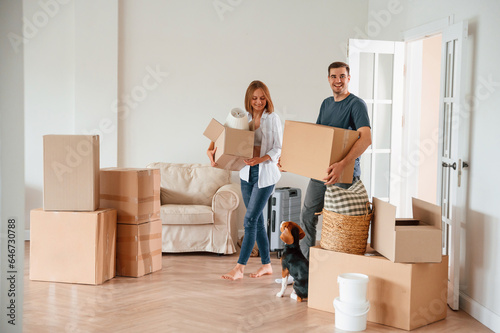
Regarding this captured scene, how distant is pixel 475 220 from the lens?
345cm

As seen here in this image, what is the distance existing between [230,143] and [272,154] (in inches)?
15.1

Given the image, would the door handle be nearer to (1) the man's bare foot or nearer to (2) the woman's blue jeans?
(2) the woman's blue jeans

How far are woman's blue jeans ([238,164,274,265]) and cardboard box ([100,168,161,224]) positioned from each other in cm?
76

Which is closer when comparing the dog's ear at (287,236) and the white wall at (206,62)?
the dog's ear at (287,236)

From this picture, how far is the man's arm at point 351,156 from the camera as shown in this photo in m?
3.25

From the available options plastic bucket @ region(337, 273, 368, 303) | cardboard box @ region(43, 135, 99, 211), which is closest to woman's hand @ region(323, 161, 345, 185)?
plastic bucket @ region(337, 273, 368, 303)

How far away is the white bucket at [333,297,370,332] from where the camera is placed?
3.11 meters

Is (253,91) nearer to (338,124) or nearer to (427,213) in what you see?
(338,124)

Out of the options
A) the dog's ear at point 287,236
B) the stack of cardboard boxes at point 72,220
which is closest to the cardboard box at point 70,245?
the stack of cardboard boxes at point 72,220

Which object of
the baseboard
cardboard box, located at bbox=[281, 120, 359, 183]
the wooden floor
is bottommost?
the wooden floor

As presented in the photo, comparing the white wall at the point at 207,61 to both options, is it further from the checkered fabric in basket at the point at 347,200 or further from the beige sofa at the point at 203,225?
the checkered fabric in basket at the point at 347,200

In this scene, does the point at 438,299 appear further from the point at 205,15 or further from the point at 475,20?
the point at 205,15

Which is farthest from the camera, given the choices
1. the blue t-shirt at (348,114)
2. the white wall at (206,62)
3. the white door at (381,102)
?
the white wall at (206,62)

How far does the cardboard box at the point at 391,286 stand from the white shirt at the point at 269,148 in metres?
0.70
